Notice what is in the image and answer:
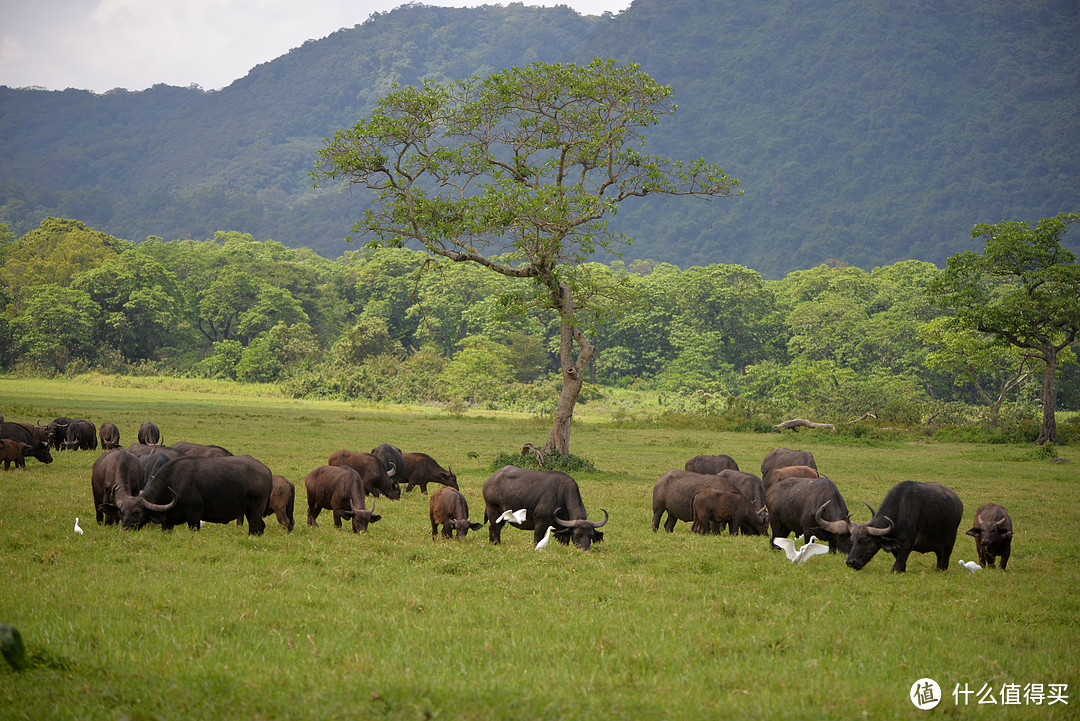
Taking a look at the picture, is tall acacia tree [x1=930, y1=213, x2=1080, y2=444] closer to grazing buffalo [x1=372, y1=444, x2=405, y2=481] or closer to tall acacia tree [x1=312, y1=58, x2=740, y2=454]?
tall acacia tree [x1=312, y1=58, x2=740, y2=454]

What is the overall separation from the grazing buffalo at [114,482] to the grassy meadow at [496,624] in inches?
19.1

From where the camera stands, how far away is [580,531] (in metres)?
12.5

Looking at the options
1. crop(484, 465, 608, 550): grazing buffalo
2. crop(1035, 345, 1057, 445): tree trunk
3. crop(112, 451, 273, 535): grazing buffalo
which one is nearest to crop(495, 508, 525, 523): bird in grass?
crop(484, 465, 608, 550): grazing buffalo

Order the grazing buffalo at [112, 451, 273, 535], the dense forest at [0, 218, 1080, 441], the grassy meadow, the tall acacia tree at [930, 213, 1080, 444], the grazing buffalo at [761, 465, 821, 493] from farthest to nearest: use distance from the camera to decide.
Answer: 1. the dense forest at [0, 218, 1080, 441]
2. the tall acacia tree at [930, 213, 1080, 444]
3. the grazing buffalo at [761, 465, 821, 493]
4. the grazing buffalo at [112, 451, 273, 535]
5. the grassy meadow

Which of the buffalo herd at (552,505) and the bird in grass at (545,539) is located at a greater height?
the buffalo herd at (552,505)

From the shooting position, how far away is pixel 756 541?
1351 cm

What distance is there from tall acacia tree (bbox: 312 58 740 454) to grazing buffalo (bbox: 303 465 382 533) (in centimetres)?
951

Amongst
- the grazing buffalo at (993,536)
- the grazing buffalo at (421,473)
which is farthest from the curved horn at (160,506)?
the grazing buffalo at (993,536)

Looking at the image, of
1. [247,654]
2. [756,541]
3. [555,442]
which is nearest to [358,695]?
[247,654]

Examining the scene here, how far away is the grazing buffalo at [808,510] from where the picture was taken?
12.6 m

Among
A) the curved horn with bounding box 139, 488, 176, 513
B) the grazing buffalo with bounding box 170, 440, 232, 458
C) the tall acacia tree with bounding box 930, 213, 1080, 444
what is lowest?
the curved horn with bounding box 139, 488, 176, 513

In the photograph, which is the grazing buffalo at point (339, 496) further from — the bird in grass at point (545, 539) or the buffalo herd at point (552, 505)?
the bird in grass at point (545, 539)

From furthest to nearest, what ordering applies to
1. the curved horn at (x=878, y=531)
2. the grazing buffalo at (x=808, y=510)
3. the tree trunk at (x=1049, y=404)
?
the tree trunk at (x=1049, y=404), the grazing buffalo at (x=808, y=510), the curved horn at (x=878, y=531)

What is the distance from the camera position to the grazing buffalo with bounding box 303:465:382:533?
1344 cm
